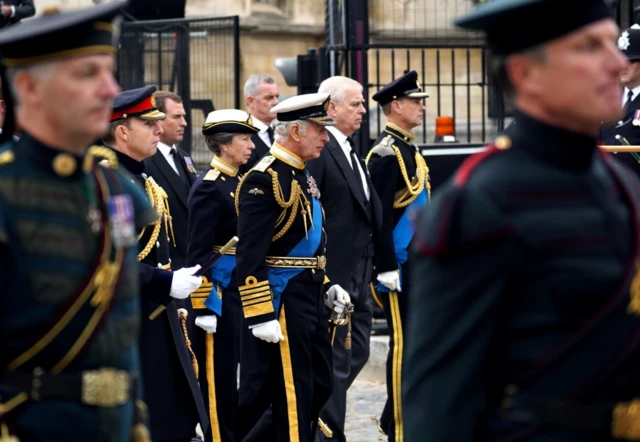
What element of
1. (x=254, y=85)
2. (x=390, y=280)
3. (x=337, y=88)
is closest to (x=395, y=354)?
(x=390, y=280)

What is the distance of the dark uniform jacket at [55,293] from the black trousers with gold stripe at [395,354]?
4.49 meters

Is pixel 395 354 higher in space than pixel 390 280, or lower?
lower

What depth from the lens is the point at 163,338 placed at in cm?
638

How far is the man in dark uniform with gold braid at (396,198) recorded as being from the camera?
827 cm

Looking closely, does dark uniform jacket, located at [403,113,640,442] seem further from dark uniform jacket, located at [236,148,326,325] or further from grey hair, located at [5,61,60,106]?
dark uniform jacket, located at [236,148,326,325]

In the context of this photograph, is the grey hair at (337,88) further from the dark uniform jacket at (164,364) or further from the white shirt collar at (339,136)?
the dark uniform jacket at (164,364)

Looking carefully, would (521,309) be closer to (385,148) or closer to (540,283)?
(540,283)

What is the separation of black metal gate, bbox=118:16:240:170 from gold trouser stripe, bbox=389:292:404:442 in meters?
7.88

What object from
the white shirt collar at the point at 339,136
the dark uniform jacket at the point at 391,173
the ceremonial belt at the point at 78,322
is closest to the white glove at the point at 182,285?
the dark uniform jacket at the point at 391,173

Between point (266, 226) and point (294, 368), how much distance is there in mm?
683

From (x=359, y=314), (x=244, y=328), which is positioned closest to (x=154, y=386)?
(x=244, y=328)

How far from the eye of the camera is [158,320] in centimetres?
636

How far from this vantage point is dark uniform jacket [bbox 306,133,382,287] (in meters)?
8.27

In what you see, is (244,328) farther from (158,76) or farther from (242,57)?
(242,57)
